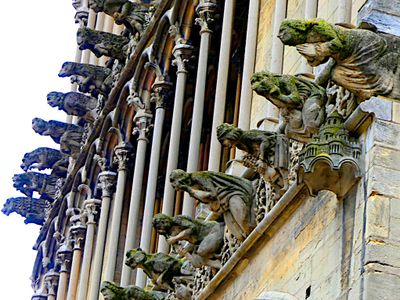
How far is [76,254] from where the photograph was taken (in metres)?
27.9

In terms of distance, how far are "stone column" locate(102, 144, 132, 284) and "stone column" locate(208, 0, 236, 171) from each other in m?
4.93

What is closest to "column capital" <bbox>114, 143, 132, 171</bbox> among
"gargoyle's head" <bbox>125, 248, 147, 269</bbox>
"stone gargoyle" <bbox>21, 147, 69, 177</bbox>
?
"stone gargoyle" <bbox>21, 147, 69, 177</bbox>

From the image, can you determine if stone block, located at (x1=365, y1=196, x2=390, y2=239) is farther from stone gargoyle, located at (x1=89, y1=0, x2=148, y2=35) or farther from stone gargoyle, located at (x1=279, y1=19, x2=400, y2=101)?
stone gargoyle, located at (x1=89, y1=0, x2=148, y2=35)

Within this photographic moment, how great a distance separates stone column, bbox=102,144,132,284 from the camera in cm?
2464

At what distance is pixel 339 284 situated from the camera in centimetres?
1395

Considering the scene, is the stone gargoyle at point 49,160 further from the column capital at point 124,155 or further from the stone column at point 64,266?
the column capital at point 124,155

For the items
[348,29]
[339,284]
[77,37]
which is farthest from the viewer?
[77,37]

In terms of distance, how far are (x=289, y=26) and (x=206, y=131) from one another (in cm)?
848

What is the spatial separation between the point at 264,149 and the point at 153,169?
6.92 m

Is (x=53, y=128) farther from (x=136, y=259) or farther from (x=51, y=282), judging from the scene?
(x=136, y=259)

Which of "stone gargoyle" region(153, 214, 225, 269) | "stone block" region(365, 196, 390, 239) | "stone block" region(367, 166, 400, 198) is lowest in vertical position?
"stone block" region(365, 196, 390, 239)

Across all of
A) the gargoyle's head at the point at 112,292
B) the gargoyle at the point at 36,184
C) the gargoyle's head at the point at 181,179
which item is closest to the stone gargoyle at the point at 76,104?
the gargoyle at the point at 36,184

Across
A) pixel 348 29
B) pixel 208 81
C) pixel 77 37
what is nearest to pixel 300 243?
pixel 348 29

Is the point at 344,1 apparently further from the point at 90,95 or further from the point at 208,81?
the point at 90,95
